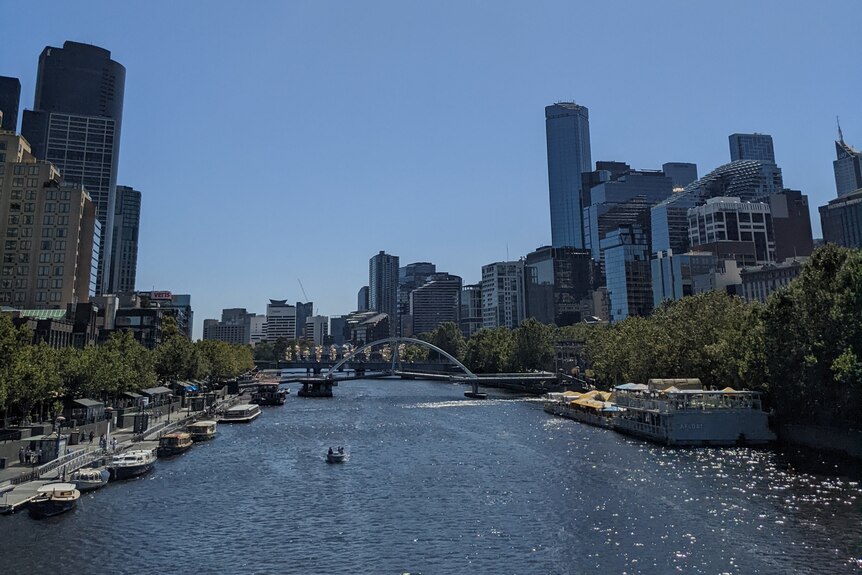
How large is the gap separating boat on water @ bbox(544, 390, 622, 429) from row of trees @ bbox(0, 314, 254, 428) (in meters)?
72.2

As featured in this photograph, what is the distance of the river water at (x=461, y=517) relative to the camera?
1444 inches

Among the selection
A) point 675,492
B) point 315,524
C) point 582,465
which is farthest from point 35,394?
point 675,492

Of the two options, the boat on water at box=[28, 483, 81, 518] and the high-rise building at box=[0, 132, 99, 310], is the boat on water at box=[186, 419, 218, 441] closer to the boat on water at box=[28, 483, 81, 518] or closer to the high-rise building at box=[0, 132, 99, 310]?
the boat on water at box=[28, 483, 81, 518]

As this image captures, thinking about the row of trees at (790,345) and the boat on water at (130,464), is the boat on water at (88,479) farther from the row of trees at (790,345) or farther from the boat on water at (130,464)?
the row of trees at (790,345)

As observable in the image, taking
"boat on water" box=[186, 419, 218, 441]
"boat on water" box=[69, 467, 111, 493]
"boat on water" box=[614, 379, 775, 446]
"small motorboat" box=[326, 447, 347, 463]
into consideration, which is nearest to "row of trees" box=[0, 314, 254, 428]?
"boat on water" box=[69, 467, 111, 493]

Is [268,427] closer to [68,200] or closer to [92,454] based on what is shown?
[92,454]

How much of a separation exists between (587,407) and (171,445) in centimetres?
6669

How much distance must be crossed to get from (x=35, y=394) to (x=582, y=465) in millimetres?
56204

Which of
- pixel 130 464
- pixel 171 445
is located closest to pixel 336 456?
pixel 171 445

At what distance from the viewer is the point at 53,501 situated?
43.8 meters

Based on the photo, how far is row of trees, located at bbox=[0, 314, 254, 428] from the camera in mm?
62250

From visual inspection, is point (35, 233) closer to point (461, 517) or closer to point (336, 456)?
point (336, 456)

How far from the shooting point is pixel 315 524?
148ft

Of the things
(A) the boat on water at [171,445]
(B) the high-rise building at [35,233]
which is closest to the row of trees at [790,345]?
(A) the boat on water at [171,445]
